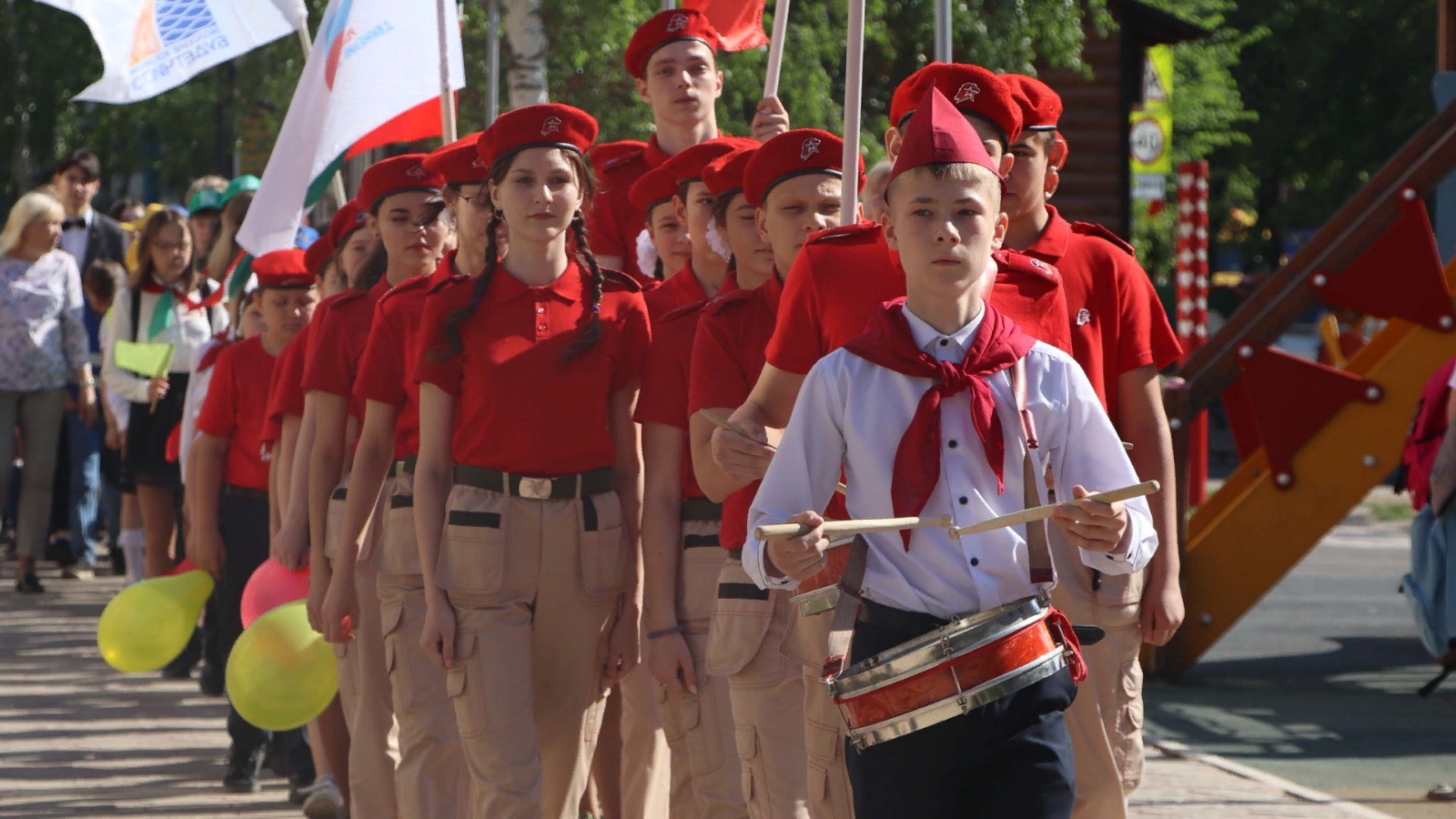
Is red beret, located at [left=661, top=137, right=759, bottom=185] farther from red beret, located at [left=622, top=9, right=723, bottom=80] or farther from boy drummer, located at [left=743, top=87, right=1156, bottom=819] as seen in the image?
boy drummer, located at [left=743, top=87, right=1156, bottom=819]

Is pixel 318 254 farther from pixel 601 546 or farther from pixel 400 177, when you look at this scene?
pixel 601 546

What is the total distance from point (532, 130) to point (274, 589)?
7.55 ft

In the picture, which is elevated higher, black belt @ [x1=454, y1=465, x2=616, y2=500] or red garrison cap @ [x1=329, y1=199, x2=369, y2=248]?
red garrison cap @ [x1=329, y1=199, x2=369, y2=248]

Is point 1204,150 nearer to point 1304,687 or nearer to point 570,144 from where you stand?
point 1304,687

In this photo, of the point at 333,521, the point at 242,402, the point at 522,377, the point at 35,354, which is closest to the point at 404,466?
the point at 333,521

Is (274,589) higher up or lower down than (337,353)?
lower down

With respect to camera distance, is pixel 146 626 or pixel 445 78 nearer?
pixel 445 78

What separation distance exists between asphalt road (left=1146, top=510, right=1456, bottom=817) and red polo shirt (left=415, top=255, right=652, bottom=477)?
343 cm

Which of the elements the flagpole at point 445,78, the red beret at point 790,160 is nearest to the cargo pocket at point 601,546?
the red beret at point 790,160

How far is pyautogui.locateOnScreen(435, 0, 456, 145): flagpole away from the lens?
7191 mm

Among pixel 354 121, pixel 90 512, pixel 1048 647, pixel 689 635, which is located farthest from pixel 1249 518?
pixel 90 512

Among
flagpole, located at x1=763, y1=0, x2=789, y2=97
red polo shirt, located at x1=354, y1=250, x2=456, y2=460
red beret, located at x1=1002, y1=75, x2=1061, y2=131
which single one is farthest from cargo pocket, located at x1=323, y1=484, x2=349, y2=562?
red beret, located at x1=1002, y1=75, x2=1061, y2=131

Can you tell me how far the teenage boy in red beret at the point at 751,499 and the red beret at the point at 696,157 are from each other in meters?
0.72

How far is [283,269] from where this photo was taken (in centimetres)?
796
